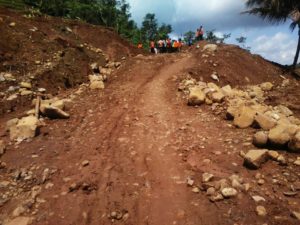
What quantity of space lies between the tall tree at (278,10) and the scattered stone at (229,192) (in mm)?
12389

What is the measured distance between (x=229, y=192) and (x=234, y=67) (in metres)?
9.02

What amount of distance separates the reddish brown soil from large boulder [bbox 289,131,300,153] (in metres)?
0.10

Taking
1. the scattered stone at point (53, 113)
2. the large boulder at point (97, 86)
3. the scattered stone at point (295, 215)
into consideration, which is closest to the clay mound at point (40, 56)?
the large boulder at point (97, 86)

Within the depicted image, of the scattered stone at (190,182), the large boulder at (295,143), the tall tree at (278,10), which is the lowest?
the scattered stone at (190,182)

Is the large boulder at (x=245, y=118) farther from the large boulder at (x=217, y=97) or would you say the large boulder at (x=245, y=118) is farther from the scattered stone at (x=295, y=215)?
the scattered stone at (x=295, y=215)

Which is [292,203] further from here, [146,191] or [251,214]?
[146,191]

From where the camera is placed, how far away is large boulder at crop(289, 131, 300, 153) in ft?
17.6

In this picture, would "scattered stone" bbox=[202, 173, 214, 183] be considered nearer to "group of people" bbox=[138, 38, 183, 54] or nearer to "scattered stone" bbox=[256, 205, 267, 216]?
"scattered stone" bbox=[256, 205, 267, 216]

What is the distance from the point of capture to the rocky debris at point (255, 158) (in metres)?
5.20

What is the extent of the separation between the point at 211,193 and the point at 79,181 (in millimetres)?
2082

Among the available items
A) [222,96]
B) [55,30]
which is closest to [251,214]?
[222,96]

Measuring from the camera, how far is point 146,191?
5059 millimetres

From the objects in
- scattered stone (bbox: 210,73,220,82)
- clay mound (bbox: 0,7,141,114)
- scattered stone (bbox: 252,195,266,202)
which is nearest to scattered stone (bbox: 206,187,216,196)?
scattered stone (bbox: 252,195,266,202)

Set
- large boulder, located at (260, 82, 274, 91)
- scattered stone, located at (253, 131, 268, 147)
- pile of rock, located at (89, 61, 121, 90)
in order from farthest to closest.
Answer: large boulder, located at (260, 82, 274, 91) < pile of rock, located at (89, 61, 121, 90) < scattered stone, located at (253, 131, 268, 147)
